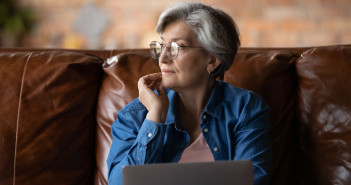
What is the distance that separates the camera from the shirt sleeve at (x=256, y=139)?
1447 mm

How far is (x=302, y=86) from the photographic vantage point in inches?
70.4

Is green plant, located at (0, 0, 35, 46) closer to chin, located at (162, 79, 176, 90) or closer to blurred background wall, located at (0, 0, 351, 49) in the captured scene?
blurred background wall, located at (0, 0, 351, 49)

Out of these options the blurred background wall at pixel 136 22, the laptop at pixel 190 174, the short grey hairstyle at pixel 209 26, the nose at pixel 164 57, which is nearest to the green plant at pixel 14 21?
the blurred background wall at pixel 136 22

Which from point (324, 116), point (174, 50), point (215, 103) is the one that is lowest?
point (324, 116)

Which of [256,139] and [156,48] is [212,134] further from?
[156,48]

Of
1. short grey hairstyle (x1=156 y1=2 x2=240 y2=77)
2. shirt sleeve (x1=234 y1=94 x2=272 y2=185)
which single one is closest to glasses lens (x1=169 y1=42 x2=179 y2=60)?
short grey hairstyle (x1=156 y1=2 x2=240 y2=77)

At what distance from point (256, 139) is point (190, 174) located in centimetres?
53

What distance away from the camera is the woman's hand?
4.90ft

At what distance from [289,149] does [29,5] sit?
121 inches

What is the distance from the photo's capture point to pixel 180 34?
157 centimetres

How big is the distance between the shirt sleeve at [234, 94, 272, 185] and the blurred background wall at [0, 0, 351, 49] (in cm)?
214

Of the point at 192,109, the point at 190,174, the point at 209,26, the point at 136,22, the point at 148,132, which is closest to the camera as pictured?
the point at 190,174

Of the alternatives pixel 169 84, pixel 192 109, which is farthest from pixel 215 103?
pixel 169 84

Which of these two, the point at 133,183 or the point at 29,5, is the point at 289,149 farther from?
the point at 29,5
